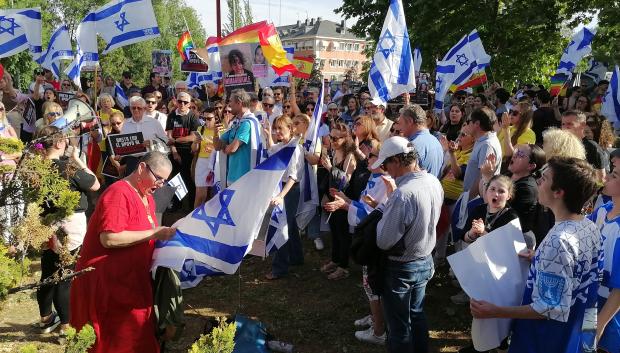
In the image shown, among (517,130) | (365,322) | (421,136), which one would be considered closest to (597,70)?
(517,130)

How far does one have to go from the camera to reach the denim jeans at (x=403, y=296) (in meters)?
3.60

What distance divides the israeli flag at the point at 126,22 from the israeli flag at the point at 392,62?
4381 mm

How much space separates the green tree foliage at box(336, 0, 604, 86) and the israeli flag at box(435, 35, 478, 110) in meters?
8.12

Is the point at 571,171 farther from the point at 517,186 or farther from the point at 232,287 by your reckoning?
the point at 232,287

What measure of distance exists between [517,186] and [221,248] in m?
2.55

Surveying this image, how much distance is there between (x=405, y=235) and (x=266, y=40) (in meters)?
6.13

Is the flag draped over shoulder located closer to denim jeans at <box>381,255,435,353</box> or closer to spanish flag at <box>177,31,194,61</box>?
denim jeans at <box>381,255,435,353</box>

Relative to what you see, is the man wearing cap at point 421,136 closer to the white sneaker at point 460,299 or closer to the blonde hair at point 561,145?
the blonde hair at point 561,145

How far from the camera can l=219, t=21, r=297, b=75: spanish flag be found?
8469mm

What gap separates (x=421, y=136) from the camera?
182 inches

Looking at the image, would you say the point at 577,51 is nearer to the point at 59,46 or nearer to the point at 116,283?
the point at 116,283

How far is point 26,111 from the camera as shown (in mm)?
10469

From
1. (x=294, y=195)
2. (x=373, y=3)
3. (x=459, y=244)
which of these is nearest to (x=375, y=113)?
(x=294, y=195)

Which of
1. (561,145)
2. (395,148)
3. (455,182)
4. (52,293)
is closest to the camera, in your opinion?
(395,148)
